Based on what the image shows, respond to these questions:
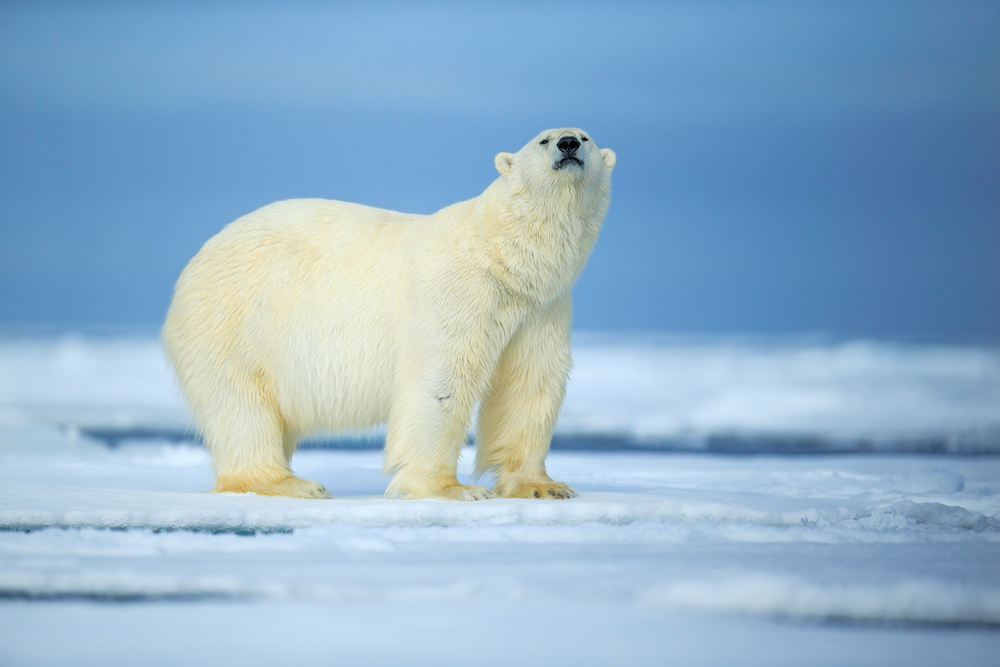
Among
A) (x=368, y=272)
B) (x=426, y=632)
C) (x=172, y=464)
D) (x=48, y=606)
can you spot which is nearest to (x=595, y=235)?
(x=368, y=272)

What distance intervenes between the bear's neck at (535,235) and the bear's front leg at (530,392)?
22cm

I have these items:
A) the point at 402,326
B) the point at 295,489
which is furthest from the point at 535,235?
the point at 295,489

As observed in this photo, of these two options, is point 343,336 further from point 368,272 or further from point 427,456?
point 427,456

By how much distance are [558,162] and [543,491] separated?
1423 mm

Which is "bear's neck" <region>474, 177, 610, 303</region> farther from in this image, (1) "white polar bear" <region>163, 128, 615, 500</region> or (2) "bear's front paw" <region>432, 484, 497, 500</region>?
(2) "bear's front paw" <region>432, 484, 497, 500</region>

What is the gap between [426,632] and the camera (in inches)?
88.8

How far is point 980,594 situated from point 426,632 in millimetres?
1422

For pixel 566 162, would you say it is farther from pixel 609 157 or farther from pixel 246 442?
pixel 246 442

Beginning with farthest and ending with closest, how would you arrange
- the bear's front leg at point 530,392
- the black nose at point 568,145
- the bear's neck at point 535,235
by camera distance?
the bear's front leg at point 530,392 < the bear's neck at point 535,235 < the black nose at point 568,145

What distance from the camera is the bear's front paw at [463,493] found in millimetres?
3932

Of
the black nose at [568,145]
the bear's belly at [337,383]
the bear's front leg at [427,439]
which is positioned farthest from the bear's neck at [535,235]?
the bear's belly at [337,383]

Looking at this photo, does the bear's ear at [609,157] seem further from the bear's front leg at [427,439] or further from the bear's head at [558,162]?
the bear's front leg at [427,439]

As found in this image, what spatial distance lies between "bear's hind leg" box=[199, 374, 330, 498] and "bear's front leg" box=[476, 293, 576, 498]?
2.98 ft

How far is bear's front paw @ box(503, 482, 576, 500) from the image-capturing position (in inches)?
163
